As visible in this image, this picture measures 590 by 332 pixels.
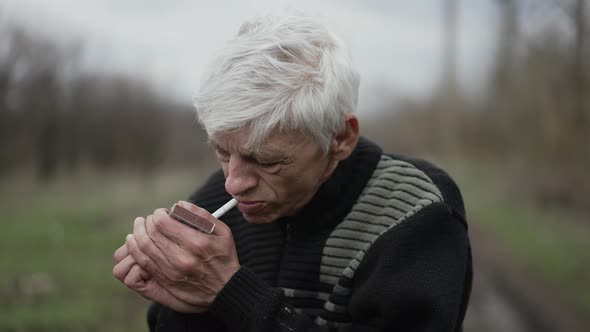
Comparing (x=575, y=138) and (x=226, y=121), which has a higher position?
(x=226, y=121)

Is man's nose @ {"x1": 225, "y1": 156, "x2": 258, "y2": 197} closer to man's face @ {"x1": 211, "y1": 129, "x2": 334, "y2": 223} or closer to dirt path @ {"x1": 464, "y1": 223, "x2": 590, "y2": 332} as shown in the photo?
man's face @ {"x1": 211, "y1": 129, "x2": 334, "y2": 223}

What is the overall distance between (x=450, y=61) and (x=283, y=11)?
20.2 meters

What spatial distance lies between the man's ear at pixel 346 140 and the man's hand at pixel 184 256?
416 mm

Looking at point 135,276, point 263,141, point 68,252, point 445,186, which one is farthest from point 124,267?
point 68,252

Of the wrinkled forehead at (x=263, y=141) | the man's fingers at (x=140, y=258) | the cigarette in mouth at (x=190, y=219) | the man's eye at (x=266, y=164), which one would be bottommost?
the man's fingers at (x=140, y=258)

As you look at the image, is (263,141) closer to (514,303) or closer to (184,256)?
(184,256)

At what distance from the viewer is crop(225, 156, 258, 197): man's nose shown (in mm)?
1672

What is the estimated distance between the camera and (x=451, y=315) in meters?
1.62

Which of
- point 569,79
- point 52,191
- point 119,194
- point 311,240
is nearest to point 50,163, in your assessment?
point 52,191

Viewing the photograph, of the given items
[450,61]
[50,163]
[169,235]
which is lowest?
[450,61]

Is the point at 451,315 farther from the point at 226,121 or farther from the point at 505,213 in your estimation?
the point at 505,213

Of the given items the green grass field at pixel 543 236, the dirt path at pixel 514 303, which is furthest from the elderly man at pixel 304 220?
the green grass field at pixel 543 236

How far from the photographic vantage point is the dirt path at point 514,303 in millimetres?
5418

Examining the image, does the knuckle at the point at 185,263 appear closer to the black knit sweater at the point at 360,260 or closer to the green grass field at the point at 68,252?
the black knit sweater at the point at 360,260
